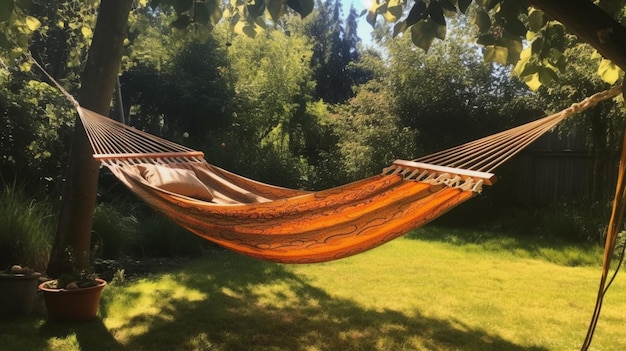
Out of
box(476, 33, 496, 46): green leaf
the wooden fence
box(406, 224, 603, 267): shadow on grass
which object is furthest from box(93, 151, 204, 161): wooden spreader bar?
the wooden fence

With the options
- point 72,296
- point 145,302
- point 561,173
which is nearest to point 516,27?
point 72,296

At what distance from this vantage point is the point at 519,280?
3.51 metres

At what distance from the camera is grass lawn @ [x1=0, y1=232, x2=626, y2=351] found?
2.31m

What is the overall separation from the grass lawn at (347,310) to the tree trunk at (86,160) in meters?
0.32

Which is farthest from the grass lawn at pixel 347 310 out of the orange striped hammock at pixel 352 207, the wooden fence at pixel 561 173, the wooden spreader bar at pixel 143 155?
the wooden fence at pixel 561 173

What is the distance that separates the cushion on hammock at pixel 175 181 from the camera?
2.49 metres

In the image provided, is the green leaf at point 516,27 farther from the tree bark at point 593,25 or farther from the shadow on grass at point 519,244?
the shadow on grass at point 519,244

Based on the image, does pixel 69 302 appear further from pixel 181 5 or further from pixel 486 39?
pixel 486 39

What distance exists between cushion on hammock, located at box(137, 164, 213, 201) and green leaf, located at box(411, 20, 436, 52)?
55.8 inches

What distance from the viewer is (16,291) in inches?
96.9

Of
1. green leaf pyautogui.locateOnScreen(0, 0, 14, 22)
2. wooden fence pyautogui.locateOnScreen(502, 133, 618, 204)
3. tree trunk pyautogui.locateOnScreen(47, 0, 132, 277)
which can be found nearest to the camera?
green leaf pyautogui.locateOnScreen(0, 0, 14, 22)

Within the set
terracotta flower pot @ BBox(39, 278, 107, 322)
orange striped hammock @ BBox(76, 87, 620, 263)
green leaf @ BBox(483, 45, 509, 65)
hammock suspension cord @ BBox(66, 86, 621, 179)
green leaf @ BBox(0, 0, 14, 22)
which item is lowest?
terracotta flower pot @ BBox(39, 278, 107, 322)

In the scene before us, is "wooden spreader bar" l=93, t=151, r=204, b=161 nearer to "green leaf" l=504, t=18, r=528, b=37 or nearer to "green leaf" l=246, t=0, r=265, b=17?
"green leaf" l=246, t=0, r=265, b=17

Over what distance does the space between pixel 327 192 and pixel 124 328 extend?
4.18ft
